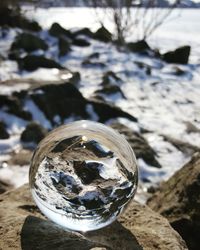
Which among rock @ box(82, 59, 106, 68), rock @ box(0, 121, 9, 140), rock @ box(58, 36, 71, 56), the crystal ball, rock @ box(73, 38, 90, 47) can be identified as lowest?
rock @ box(73, 38, 90, 47)

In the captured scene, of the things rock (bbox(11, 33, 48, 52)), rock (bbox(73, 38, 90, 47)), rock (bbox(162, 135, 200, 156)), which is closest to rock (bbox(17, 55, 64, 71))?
rock (bbox(11, 33, 48, 52))

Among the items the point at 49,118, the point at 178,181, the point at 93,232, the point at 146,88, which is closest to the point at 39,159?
the point at 93,232

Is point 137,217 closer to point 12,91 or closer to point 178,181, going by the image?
point 178,181

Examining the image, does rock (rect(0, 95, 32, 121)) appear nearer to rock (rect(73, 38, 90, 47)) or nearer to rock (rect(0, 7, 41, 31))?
rock (rect(73, 38, 90, 47))

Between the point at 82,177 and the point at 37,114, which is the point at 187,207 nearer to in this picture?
the point at 82,177

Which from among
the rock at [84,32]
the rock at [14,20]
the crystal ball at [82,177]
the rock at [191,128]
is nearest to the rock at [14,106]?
the rock at [191,128]
